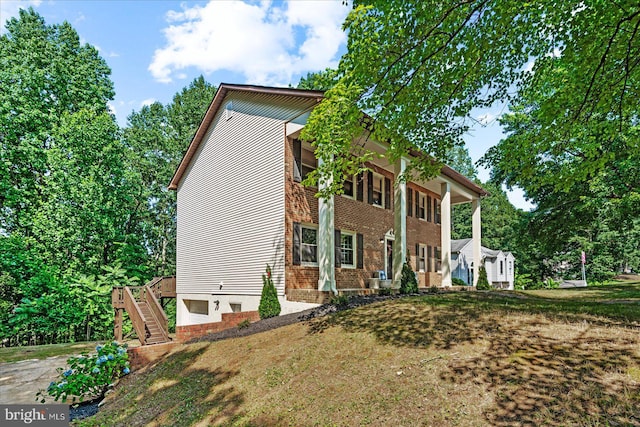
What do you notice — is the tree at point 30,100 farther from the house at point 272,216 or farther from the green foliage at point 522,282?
the green foliage at point 522,282

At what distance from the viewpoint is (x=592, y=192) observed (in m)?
15.6

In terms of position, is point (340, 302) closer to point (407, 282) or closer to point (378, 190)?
point (407, 282)

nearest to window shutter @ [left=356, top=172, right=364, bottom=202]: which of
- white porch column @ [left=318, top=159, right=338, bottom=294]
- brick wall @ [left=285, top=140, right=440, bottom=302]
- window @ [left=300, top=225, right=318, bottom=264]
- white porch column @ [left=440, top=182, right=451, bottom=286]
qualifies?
brick wall @ [left=285, top=140, right=440, bottom=302]

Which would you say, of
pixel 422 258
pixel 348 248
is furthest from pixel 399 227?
pixel 422 258

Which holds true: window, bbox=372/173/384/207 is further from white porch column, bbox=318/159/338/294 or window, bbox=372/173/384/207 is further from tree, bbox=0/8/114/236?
tree, bbox=0/8/114/236

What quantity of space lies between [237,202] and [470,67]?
9.49 metres

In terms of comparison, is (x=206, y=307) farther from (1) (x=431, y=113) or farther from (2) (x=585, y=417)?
(2) (x=585, y=417)

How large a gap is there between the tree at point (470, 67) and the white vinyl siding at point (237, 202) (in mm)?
4928

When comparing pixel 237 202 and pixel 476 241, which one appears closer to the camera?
pixel 237 202

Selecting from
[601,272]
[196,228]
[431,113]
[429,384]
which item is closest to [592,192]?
[431,113]

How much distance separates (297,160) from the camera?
1241 cm

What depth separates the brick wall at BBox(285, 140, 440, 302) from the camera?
11750mm

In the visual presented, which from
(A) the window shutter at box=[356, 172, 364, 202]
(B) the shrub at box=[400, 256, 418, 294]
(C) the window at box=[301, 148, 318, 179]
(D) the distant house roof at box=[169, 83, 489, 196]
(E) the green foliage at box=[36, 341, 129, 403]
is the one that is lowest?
(E) the green foliage at box=[36, 341, 129, 403]

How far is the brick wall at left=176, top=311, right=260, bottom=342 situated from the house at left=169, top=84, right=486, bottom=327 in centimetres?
118
